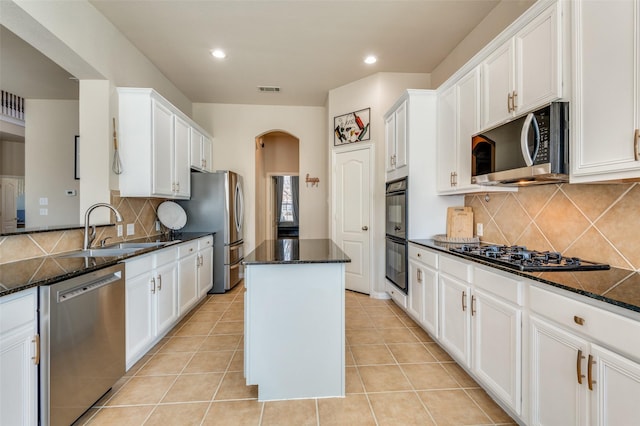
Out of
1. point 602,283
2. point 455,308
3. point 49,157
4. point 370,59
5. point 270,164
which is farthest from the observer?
point 270,164

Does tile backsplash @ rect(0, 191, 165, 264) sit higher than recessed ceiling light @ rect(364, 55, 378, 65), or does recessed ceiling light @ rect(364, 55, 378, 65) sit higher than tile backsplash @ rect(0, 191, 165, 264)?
recessed ceiling light @ rect(364, 55, 378, 65)

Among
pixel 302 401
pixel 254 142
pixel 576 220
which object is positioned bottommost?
pixel 302 401

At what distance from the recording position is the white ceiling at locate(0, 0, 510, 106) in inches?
104

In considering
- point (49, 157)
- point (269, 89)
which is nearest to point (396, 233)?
point (269, 89)

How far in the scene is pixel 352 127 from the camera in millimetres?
4176

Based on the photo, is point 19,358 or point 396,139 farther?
point 396,139

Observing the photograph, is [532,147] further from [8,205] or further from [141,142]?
[8,205]

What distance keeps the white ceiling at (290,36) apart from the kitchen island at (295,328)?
7.68 ft

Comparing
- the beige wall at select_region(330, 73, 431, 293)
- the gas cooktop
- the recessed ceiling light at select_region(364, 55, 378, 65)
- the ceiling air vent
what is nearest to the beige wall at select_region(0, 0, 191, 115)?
the ceiling air vent

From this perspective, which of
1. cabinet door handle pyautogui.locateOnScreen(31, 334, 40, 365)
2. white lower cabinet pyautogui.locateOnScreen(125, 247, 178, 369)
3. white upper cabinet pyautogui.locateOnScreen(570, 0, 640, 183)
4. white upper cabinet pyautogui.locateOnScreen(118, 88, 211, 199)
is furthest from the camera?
white upper cabinet pyautogui.locateOnScreen(118, 88, 211, 199)

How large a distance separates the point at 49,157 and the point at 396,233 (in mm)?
5124

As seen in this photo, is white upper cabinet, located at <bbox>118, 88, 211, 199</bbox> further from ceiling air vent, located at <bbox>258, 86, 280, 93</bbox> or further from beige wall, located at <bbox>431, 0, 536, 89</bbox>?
beige wall, located at <bbox>431, 0, 536, 89</bbox>

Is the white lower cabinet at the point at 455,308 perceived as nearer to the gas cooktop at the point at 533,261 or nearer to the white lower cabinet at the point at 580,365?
the gas cooktop at the point at 533,261

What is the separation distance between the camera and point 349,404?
1.80 metres
